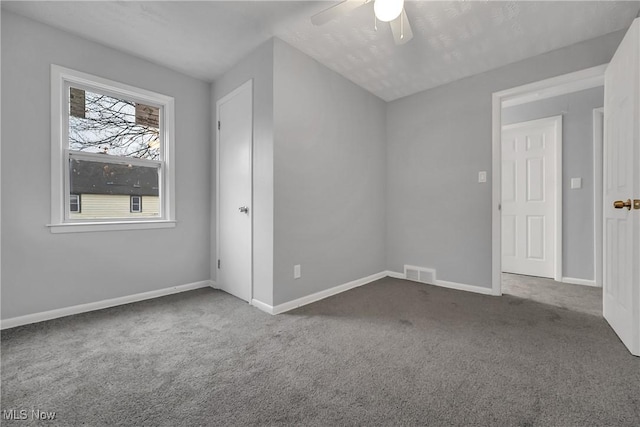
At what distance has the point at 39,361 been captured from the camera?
166 cm

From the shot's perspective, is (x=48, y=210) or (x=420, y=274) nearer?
(x=48, y=210)

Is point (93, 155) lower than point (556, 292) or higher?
higher

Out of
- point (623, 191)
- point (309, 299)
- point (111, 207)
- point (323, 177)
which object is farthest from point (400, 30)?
point (111, 207)

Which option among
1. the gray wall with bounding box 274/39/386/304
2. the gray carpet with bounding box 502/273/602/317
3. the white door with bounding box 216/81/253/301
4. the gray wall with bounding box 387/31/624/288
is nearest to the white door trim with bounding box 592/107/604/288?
the gray carpet with bounding box 502/273/602/317

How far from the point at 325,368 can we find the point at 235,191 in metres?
1.94

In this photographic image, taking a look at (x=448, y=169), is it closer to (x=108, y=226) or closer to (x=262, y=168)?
(x=262, y=168)

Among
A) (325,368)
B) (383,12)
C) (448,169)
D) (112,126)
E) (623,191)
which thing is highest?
(383,12)

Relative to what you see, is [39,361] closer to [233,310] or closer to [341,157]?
[233,310]

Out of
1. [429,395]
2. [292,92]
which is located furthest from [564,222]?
[292,92]

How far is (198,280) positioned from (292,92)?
2304 mm

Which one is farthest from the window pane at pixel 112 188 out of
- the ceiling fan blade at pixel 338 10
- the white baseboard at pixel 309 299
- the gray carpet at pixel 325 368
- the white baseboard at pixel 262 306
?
the ceiling fan blade at pixel 338 10

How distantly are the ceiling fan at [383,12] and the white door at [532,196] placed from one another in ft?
9.44

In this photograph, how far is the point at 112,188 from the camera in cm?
270

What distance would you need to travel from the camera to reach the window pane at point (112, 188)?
98.7 inches
